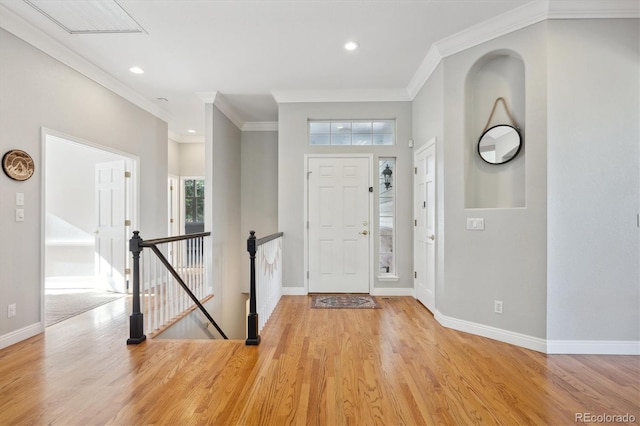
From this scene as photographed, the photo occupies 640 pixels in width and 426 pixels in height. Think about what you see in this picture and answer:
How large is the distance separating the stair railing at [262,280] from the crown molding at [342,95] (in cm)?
199

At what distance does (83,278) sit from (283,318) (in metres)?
3.80

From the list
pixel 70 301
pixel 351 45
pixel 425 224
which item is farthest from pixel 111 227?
pixel 425 224

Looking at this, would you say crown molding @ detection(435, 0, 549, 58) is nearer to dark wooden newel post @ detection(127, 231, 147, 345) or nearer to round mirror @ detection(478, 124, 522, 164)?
round mirror @ detection(478, 124, 522, 164)

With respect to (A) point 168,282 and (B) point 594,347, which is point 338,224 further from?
(B) point 594,347

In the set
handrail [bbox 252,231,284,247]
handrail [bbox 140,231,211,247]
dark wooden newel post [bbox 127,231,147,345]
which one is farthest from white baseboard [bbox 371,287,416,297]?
dark wooden newel post [bbox 127,231,147,345]

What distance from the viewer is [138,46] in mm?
3357

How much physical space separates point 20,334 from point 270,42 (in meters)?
3.66

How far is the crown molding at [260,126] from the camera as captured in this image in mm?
5965

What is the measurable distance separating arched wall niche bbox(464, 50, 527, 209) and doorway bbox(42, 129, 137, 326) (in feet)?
14.8

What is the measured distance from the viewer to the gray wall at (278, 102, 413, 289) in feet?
15.0

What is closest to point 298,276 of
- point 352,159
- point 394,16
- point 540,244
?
point 352,159

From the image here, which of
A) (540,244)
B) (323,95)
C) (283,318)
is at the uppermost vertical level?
(323,95)

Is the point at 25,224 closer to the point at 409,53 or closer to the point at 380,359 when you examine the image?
the point at 380,359

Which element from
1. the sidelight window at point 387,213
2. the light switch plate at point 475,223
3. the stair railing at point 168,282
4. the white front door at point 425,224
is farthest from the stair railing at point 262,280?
the light switch plate at point 475,223
